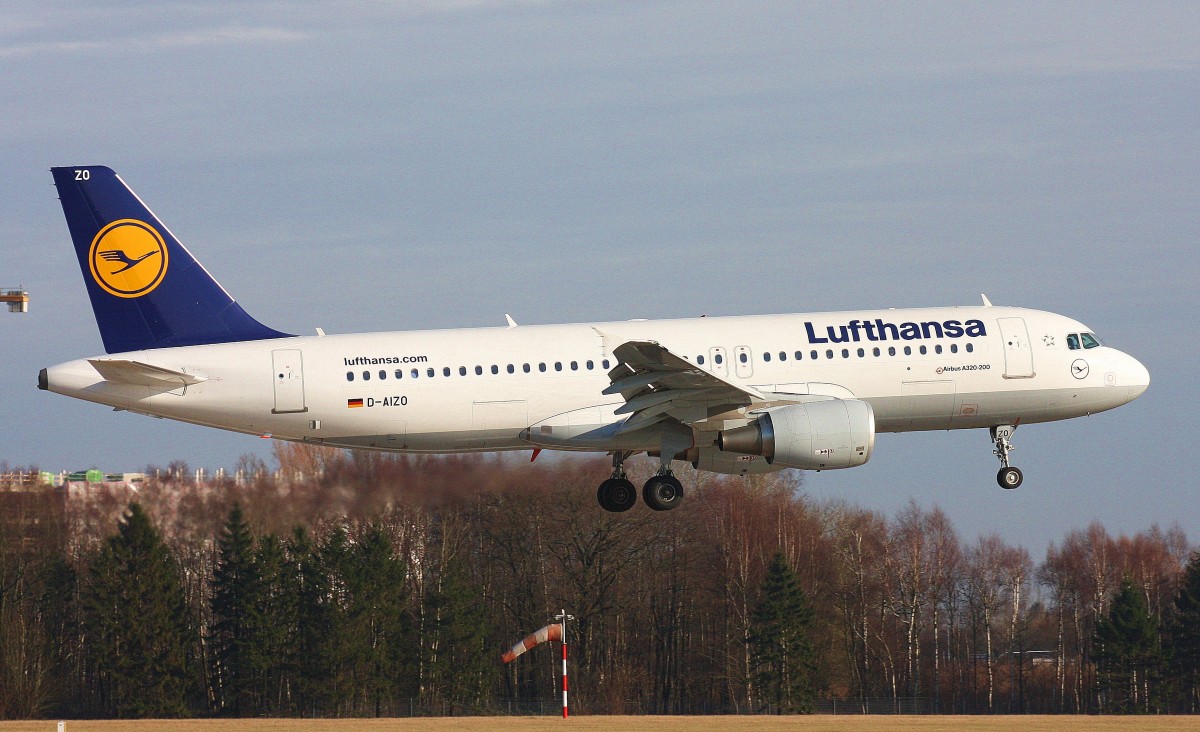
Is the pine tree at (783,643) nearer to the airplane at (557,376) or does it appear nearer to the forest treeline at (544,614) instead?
the forest treeline at (544,614)

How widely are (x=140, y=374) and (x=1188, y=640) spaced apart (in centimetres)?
5810

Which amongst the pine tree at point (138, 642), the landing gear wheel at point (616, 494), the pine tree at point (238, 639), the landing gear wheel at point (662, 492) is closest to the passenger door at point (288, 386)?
the landing gear wheel at point (616, 494)

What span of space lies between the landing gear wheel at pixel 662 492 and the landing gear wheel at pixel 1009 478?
349 inches

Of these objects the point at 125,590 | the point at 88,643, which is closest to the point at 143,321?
the point at 125,590

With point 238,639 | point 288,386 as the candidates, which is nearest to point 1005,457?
point 288,386

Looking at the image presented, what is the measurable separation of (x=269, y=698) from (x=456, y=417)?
1518 inches

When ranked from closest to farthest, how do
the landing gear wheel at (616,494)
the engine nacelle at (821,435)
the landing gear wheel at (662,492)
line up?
1. the engine nacelle at (821,435)
2. the landing gear wheel at (662,492)
3. the landing gear wheel at (616,494)

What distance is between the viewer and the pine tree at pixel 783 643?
7631 cm

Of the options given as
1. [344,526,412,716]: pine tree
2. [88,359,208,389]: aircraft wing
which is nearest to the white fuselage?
[88,359,208,389]: aircraft wing

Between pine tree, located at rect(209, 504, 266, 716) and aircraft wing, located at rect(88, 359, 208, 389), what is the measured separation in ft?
110

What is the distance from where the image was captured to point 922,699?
8325 centimetres

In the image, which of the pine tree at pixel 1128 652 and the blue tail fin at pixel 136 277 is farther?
the pine tree at pixel 1128 652

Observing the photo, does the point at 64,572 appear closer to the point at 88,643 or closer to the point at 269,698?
the point at 88,643

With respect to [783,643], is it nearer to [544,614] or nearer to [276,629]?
[544,614]
